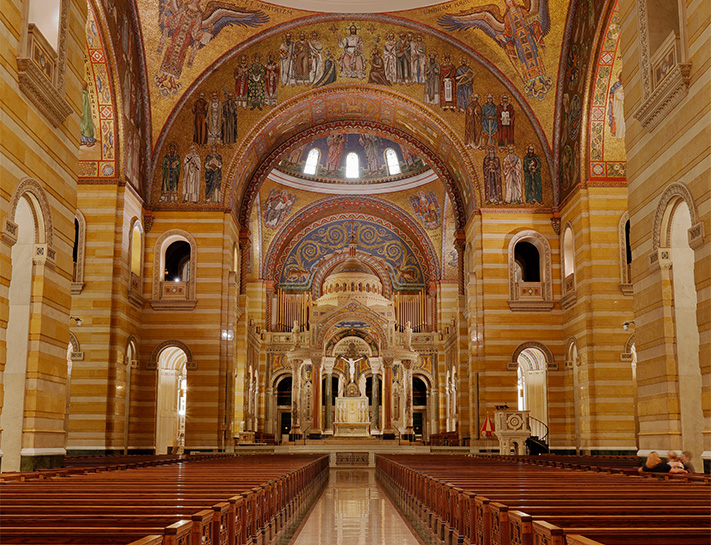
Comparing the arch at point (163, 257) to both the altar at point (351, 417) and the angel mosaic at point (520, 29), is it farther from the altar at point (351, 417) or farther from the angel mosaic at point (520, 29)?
the altar at point (351, 417)

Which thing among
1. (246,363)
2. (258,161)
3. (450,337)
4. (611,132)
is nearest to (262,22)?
(258,161)

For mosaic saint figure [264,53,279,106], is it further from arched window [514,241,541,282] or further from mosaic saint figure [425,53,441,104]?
arched window [514,241,541,282]

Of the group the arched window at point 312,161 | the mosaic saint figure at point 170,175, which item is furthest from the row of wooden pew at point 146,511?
the arched window at point 312,161

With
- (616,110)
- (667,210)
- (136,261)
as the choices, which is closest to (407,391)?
(136,261)

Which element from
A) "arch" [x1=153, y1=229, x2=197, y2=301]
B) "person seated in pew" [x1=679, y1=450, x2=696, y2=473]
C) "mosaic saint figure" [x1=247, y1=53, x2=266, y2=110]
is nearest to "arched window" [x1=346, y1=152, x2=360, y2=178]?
"mosaic saint figure" [x1=247, y1=53, x2=266, y2=110]

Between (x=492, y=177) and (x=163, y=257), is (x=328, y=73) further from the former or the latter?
(x=163, y=257)

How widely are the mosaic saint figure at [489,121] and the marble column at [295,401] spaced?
17236 mm

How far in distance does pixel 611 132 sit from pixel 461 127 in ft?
17.4

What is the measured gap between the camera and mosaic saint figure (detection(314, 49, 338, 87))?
87.8 ft

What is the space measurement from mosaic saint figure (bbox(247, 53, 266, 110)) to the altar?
55.9 ft

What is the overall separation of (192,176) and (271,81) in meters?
4.25

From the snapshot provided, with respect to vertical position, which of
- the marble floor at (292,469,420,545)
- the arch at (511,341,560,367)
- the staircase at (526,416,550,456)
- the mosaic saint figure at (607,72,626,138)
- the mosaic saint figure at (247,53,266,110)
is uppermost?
the mosaic saint figure at (247,53,266,110)

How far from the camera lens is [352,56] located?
26.7 metres

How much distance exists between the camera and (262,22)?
83.8 feet
